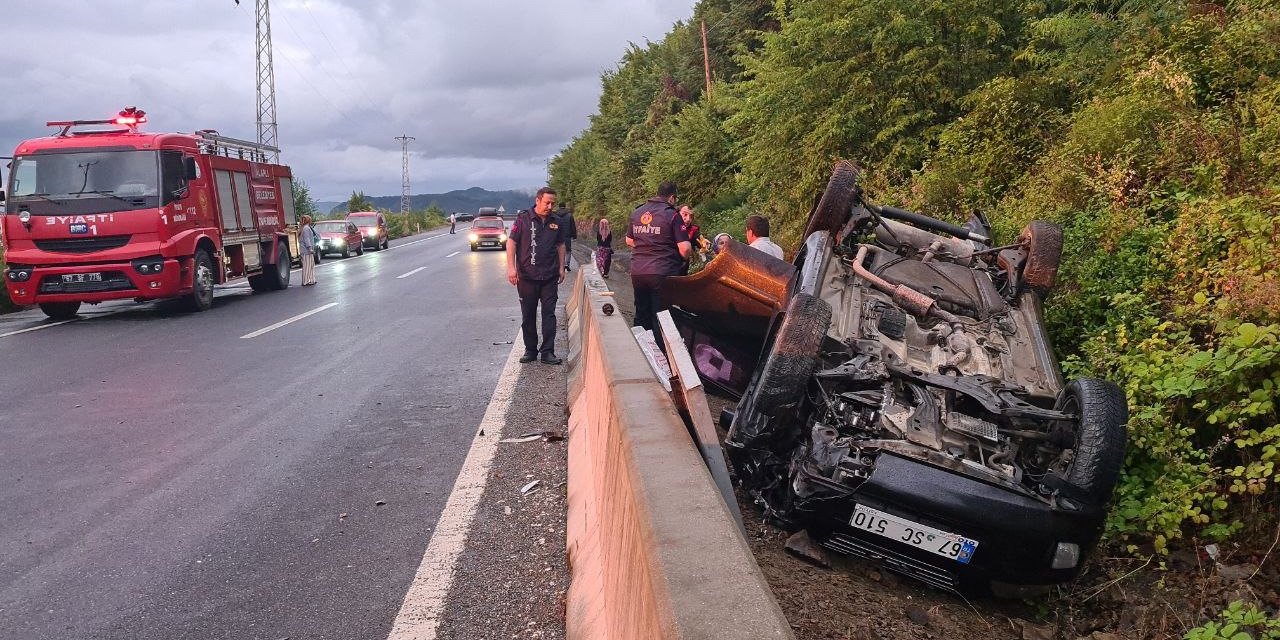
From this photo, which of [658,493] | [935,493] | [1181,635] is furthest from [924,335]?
[658,493]

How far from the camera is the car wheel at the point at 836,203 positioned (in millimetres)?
5660

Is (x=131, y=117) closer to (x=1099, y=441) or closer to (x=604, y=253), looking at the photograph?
(x=604, y=253)

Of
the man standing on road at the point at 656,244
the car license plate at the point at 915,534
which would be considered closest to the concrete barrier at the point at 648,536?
the car license plate at the point at 915,534

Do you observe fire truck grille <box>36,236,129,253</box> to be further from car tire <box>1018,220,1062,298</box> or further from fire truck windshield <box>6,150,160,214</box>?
car tire <box>1018,220,1062,298</box>

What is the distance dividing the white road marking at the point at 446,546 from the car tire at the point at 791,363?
1.63 m

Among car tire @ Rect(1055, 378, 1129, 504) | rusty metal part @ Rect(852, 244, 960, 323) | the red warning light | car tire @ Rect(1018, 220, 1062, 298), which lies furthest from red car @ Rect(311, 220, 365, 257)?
car tire @ Rect(1055, 378, 1129, 504)

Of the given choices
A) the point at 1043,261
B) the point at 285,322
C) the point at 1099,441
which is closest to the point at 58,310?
the point at 285,322

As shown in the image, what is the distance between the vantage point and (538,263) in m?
7.82

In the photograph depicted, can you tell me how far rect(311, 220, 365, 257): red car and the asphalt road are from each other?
18.2 metres

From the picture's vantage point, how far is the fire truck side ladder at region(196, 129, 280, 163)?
13852mm

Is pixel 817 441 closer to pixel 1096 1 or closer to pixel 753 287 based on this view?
pixel 753 287

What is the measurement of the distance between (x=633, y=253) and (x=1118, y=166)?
14.2 ft

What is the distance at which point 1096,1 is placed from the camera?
11.0 metres

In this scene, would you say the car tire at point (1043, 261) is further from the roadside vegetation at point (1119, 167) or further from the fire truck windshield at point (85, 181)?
the fire truck windshield at point (85, 181)
